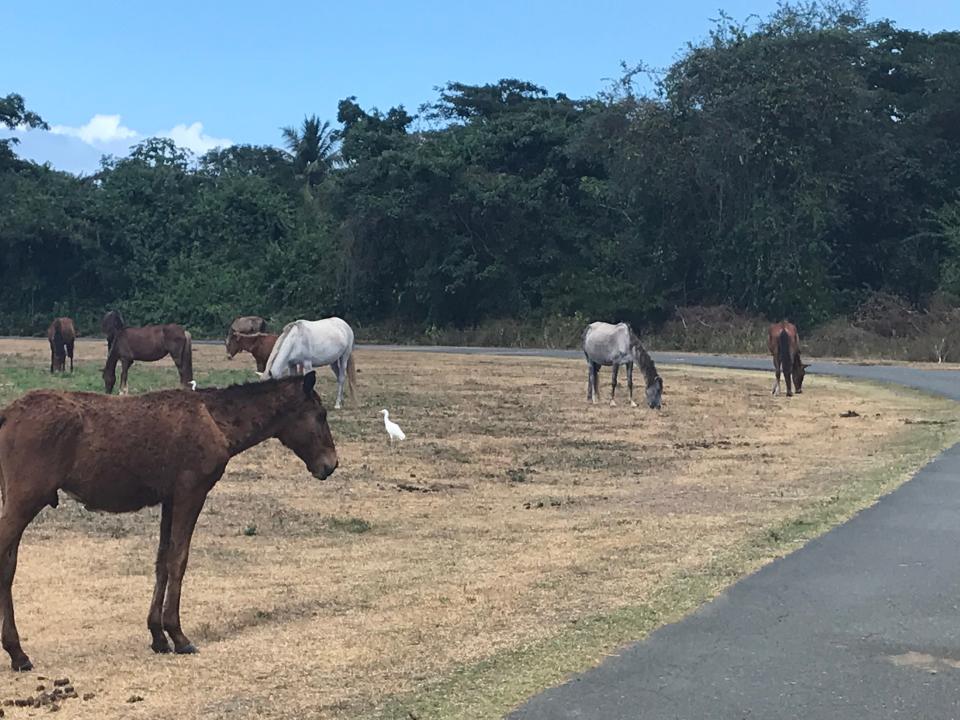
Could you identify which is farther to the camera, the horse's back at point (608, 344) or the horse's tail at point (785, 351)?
the horse's tail at point (785, 351)

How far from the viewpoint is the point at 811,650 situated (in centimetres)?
624

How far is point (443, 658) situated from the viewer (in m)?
6.26

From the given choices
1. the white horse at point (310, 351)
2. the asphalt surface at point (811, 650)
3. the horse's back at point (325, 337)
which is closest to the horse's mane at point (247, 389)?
the asphalt surface at point (811, 650)

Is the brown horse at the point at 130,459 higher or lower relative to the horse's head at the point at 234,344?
lower

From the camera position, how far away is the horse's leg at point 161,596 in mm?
6559

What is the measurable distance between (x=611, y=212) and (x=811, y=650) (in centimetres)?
4578

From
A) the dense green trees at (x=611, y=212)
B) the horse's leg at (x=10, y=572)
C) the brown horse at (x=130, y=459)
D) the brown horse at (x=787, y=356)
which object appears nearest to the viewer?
the horse's leg at (x=10, y=572)

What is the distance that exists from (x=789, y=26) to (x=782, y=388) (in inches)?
969

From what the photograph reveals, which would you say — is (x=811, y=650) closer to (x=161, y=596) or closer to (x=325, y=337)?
(x=161, y=596)

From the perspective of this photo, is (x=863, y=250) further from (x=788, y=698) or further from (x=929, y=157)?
(x=788, y=698)

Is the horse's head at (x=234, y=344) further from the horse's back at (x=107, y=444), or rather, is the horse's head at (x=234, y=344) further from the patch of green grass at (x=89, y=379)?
the horse's back at (x=107, y=444)

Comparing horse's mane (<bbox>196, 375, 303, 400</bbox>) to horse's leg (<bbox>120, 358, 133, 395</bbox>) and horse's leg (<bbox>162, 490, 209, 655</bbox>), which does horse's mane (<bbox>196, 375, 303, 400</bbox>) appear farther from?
horse's leg (<bbox>120, 358, 133, 395</bbox>)

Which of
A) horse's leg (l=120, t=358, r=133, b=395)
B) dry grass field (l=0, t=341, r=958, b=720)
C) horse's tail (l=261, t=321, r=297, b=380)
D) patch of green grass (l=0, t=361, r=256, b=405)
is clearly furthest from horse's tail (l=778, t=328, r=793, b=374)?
horse's leg (l=120, t=358, r=133, b=395)

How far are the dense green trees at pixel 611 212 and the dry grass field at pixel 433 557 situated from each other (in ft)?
88.5
